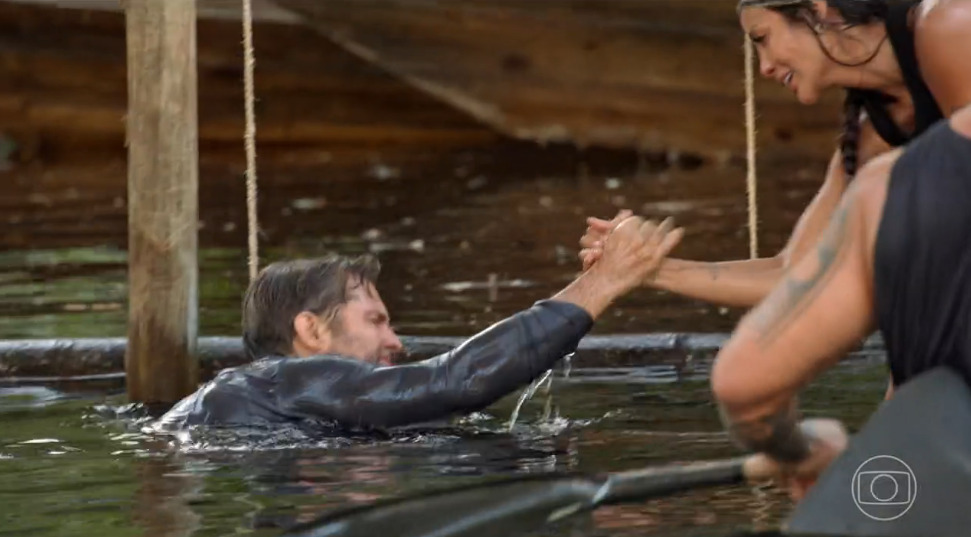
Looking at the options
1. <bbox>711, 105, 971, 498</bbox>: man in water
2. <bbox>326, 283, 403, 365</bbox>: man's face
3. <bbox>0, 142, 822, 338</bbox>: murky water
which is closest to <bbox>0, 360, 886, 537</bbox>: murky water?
<bbox>326, 283, 403, 365</bbox>: man's face

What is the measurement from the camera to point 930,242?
3.35 meters

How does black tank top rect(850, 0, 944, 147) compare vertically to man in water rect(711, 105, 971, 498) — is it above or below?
above

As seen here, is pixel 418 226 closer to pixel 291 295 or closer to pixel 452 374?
pixel 291 295

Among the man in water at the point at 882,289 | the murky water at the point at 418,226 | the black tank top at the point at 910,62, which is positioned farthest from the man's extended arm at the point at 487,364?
the murky water at the point at 418,226

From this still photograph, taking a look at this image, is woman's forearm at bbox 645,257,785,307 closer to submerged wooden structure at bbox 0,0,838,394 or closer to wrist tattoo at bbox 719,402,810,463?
wrist tattoo at bbox 719,402,810,463

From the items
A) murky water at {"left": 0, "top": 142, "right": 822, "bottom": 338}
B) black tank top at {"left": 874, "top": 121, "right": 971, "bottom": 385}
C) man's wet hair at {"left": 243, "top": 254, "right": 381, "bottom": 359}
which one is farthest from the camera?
murky water at {"left": 0, "top": 142, "right": 822, "bottom": 338}

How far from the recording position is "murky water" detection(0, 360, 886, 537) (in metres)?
4.59

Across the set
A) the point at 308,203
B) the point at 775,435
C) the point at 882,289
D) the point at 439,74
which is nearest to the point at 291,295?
the point at 775,435

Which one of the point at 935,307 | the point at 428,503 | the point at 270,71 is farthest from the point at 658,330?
the point at 270,71

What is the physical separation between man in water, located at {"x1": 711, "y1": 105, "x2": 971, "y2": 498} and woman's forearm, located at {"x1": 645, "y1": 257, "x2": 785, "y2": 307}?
1912 millimetres

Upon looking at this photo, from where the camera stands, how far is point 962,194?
335 centimetres

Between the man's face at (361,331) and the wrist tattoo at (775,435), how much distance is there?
6.78ft

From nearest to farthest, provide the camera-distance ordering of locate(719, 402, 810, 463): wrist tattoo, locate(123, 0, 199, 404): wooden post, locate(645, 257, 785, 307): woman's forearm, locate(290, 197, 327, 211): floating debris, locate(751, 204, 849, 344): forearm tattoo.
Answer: locate(751, 204, 849, 344): forearm tattoo, locate(719, 402, 810, 463): wrist tattoo, locate(645, 257, 785, 307): woman's forearm, locate(123, 0, 199, 404): wooden post, locate(290, 197, 327, 211): floating debris

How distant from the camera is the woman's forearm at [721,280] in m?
5.54
